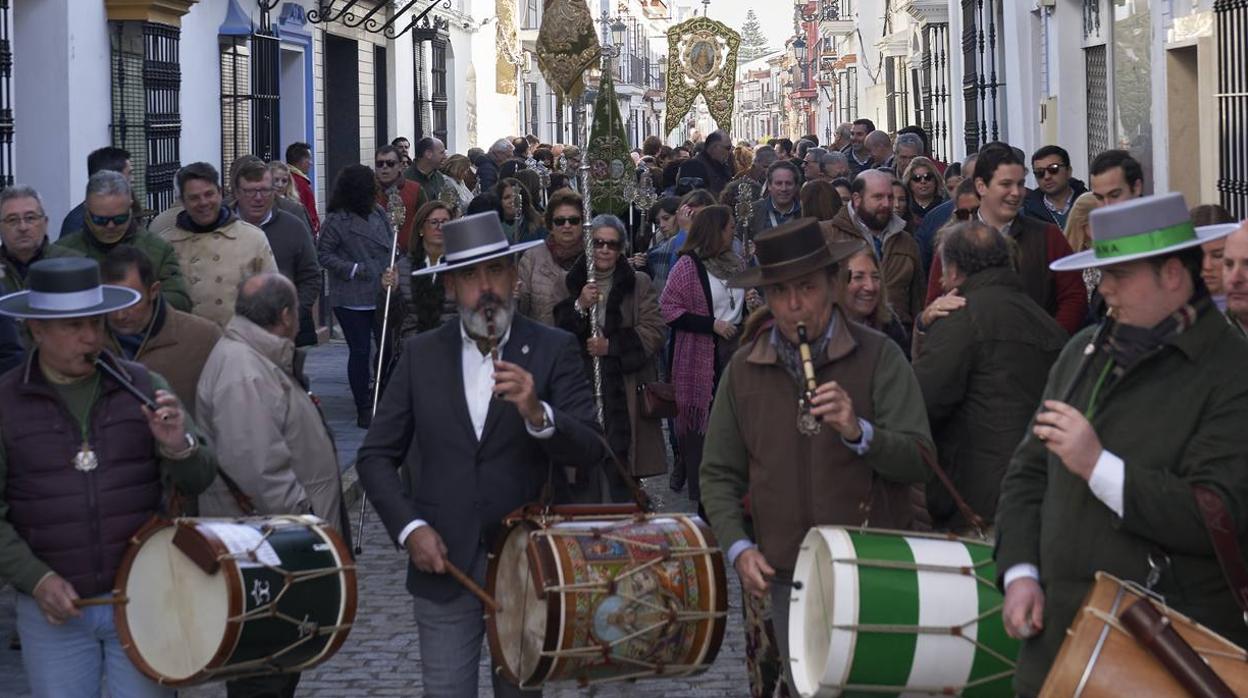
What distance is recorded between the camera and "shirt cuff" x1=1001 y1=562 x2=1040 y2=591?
174 inches

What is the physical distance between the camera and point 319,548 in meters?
5.53

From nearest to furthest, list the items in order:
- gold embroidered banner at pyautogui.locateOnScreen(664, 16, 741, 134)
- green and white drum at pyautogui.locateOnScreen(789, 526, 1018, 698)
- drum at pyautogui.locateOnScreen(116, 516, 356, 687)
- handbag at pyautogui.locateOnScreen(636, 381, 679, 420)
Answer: green and white drum at pyautogui.locateOnScreen(789, 526, 1018, 698)
drum at pyautogui.locateOnScreen(116, 516, 356, 687)
handbag at pyautogui.locateOnScreen(636, 381, 679, 420)
gold embroidered banner at pyautogui.locateOnScreen(664, 16, 741, 134)

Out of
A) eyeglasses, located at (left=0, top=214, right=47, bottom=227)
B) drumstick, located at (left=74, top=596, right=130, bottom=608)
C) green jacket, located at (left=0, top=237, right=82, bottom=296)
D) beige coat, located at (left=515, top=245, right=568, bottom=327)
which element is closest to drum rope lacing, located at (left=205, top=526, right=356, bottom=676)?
drumstick, located at (left=74, top=596, right=130, bottom=608)

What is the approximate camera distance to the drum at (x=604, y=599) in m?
5.04

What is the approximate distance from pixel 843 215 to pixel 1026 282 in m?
2.26

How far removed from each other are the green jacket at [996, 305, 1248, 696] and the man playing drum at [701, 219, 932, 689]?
90 centimetres

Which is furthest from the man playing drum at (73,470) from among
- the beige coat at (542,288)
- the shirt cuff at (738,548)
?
the beige coat at (542,288)

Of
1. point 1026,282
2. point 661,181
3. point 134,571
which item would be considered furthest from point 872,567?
point 661,181

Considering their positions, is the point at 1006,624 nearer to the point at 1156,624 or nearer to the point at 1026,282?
the point at 1156,624

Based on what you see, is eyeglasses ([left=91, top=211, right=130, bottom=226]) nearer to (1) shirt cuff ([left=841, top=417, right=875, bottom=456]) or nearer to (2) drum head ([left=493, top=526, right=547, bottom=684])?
(2) drum head ([left=493, top=526, right=547, bottom=684])

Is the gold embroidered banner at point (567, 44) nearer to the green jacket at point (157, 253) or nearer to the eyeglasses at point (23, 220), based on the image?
the green jacket at point (157, 253)

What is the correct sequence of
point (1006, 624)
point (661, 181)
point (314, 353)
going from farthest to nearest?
point (661, 181)
point (314, 353)
point (1006, 624)

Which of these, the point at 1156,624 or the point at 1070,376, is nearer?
the point at 1156,624

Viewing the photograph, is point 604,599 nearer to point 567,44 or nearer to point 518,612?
point 518,612
